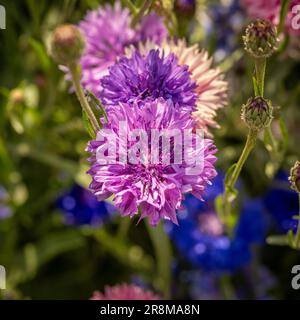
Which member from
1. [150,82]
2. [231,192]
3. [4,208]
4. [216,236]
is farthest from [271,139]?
[4,208]

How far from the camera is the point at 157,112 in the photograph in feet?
1.85

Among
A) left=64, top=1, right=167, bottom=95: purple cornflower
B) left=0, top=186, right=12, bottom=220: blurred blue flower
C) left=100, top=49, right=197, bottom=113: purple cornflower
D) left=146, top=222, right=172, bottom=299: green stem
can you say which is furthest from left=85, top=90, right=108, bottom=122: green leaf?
left=0, top=186, right=12, bottom=220: blurred blue flower

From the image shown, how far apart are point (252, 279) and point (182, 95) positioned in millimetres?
513

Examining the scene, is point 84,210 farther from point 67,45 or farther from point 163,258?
point 67,45

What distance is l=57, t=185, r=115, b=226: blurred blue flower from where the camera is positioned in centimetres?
100

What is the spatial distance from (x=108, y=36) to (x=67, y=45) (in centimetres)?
14

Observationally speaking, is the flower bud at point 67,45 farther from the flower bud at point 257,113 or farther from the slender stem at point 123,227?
the slender stem at point 123,227

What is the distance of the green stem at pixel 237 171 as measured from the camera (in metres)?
0.62

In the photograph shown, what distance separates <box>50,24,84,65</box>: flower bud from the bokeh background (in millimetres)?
241

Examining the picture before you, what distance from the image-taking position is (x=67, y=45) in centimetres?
62

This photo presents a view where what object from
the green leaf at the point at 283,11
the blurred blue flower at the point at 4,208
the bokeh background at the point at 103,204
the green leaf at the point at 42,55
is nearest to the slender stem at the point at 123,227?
the bokeh background at the point at 103,204

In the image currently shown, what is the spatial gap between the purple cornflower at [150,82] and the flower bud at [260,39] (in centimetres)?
6

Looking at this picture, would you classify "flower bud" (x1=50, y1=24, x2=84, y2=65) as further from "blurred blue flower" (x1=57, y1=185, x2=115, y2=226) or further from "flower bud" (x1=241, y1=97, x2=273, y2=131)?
"blurred blue flower" (x1=57, y1=185, x2=115, y2=226)
